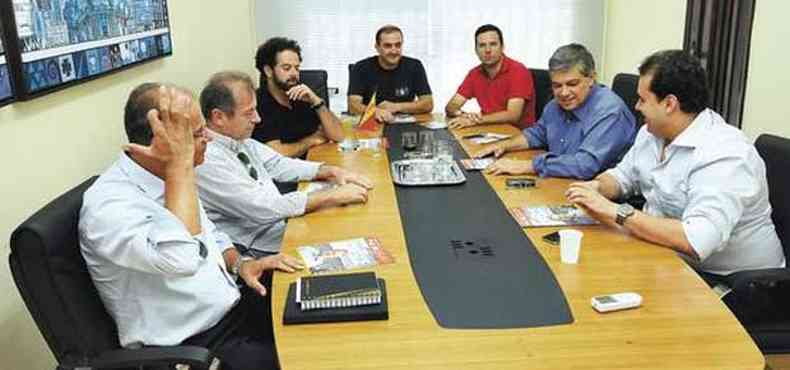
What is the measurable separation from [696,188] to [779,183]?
0.36m

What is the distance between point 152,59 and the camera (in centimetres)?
291

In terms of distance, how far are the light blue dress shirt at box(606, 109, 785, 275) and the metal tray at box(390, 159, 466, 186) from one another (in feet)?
2.39

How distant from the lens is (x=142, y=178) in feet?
5.14

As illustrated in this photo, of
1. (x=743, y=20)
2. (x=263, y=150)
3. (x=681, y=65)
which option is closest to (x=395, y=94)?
(x=263, y=150)

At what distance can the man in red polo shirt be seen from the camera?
3.87 metres

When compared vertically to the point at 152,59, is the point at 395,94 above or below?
below

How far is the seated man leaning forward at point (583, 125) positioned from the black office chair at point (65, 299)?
1618 mm

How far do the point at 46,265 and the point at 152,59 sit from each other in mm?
1785

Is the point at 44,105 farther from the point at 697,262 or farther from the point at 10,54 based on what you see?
the point at 697,262

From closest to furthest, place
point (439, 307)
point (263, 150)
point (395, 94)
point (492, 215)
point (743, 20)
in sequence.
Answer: point (439, 307) < point (492, 215) < point (263, 150) < point (743, 20) < point (395, 94)

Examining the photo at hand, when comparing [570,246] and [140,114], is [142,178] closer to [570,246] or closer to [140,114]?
[140,114]

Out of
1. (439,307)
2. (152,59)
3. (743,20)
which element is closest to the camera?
(439,307)

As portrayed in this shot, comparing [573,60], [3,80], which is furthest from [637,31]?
[3,80]

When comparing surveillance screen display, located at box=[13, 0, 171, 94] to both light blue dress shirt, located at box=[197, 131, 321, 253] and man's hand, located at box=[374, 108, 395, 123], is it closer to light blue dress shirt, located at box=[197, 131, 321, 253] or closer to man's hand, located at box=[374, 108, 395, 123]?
light blue dress shirt, located at box=[197, 131, 321, 253]
